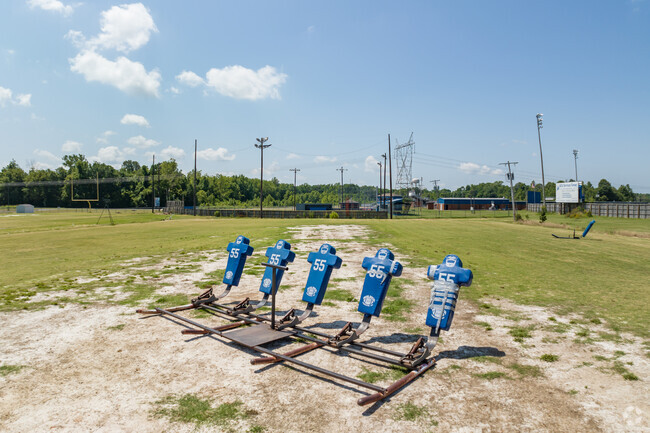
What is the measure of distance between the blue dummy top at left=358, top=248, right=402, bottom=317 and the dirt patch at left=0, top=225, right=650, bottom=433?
64 cm

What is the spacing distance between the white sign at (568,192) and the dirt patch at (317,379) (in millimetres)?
70499

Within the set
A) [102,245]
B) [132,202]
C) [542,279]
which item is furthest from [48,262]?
[132,202]

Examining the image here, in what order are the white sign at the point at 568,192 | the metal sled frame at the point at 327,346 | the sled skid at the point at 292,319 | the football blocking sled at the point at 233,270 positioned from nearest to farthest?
the metal sled frame at the point at 327,346 < the sled skid at the point at 292,319 < the football blocking sled at the point at 233,270 < the white sign at the point at 568,192

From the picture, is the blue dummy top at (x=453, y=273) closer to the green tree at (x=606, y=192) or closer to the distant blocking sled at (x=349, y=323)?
the distant blocking sled at (x=349, y=323)

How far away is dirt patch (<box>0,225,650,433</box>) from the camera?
4.11 m

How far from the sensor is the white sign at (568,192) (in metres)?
65.9

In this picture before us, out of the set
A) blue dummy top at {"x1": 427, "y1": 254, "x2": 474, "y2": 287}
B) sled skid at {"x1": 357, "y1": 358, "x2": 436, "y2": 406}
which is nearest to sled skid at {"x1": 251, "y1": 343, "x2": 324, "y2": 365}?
sled skid at {"x1": 357, "y1": 358, "x2": 436, "y2": 406}

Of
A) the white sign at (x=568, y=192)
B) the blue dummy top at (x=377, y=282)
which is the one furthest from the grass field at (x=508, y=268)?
the white sign at (x=568, y=192)

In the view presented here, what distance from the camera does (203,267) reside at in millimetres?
13633

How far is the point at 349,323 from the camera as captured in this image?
6461 mm

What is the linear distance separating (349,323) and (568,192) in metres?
75.3

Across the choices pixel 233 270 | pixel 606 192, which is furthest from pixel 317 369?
pixel 606 192

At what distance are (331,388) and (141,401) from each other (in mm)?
2319

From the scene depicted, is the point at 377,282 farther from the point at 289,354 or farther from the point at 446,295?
the point at 289,354
